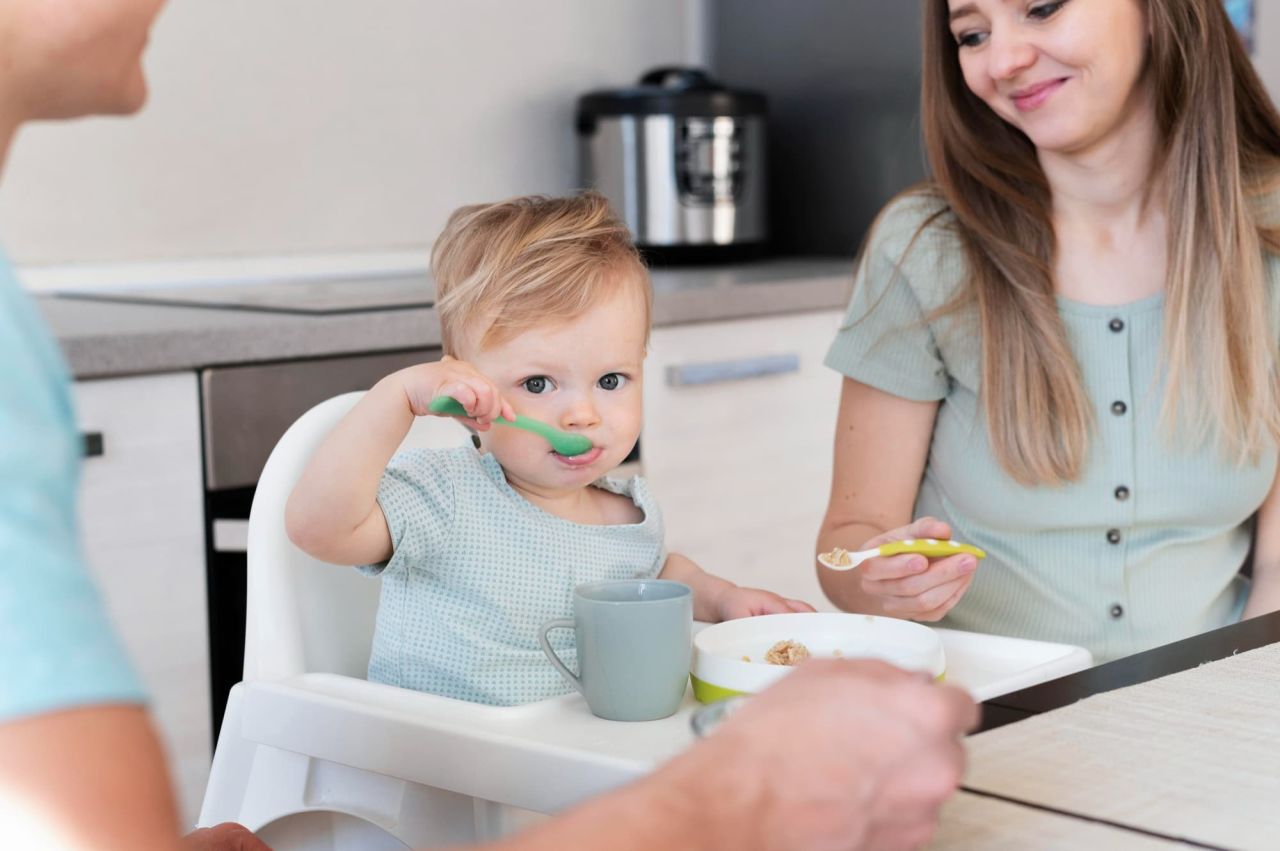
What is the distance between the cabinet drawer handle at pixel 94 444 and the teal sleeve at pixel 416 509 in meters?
0.78

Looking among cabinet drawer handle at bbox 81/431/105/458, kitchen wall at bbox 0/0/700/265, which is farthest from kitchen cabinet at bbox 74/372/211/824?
kitchen wall at bbox 0/0/700/265

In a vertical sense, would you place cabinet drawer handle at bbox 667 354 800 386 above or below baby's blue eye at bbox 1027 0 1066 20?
below

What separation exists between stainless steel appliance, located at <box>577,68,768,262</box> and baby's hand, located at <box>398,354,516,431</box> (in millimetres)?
1787

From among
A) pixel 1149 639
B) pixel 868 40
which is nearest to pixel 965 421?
pixel 1149 639

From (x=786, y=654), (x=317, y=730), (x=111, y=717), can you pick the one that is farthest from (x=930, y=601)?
(x=111, y=717)

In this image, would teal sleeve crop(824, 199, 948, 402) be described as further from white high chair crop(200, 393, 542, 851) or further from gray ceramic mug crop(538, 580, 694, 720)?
gray ceramic mug crop(538, 580, 694, 720)

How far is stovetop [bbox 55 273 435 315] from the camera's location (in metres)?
2.12

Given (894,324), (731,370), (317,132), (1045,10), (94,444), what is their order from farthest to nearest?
(317,132) → (731,370) → (94,444) → (894,324) → (1045,10)

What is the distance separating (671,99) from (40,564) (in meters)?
2.42

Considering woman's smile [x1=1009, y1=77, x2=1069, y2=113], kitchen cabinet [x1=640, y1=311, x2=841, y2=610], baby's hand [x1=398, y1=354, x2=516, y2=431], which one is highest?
woman's smile [x1=1009, y1=77, x2=1069, y2=113]

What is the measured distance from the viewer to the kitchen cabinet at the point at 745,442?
238 centimetres

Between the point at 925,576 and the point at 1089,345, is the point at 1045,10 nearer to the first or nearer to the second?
the point at 1089,345

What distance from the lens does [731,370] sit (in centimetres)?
243

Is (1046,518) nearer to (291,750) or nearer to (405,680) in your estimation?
(405,680)
